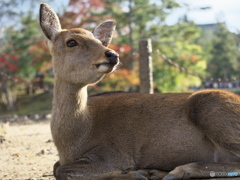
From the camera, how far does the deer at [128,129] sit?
11.5ft

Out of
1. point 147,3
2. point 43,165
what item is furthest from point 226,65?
point 43,165

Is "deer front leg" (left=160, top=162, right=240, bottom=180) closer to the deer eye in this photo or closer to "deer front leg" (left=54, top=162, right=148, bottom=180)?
"deer front leg" (left=54, top=162, right=148, bottom=180)

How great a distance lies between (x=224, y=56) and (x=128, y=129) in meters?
33.3

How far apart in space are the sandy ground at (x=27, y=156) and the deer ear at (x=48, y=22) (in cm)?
177

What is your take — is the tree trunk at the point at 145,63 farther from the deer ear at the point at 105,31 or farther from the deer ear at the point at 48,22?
the deer ear at the point at 48,22

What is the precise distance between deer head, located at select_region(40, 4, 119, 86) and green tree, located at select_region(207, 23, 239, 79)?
32763 millimetres

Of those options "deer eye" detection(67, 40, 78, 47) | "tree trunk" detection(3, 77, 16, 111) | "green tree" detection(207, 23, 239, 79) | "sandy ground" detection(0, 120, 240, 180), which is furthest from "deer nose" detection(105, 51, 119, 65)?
"green tree" detection(207, 23, 239, 79)

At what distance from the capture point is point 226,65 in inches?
1391

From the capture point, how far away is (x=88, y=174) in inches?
136

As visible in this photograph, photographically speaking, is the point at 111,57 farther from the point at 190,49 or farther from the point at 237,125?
the point at 190,49

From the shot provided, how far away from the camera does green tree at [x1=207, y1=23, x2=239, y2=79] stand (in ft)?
116

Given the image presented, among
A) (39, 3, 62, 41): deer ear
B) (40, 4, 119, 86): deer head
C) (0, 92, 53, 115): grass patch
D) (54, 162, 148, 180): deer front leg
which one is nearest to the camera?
(54, 162, 148, 180): deer front leg

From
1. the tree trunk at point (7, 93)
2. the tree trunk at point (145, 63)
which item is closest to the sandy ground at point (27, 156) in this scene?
the tree trunk at point (145, 63)

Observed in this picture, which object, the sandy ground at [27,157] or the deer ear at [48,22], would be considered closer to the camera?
the deer ear at [48,22]
